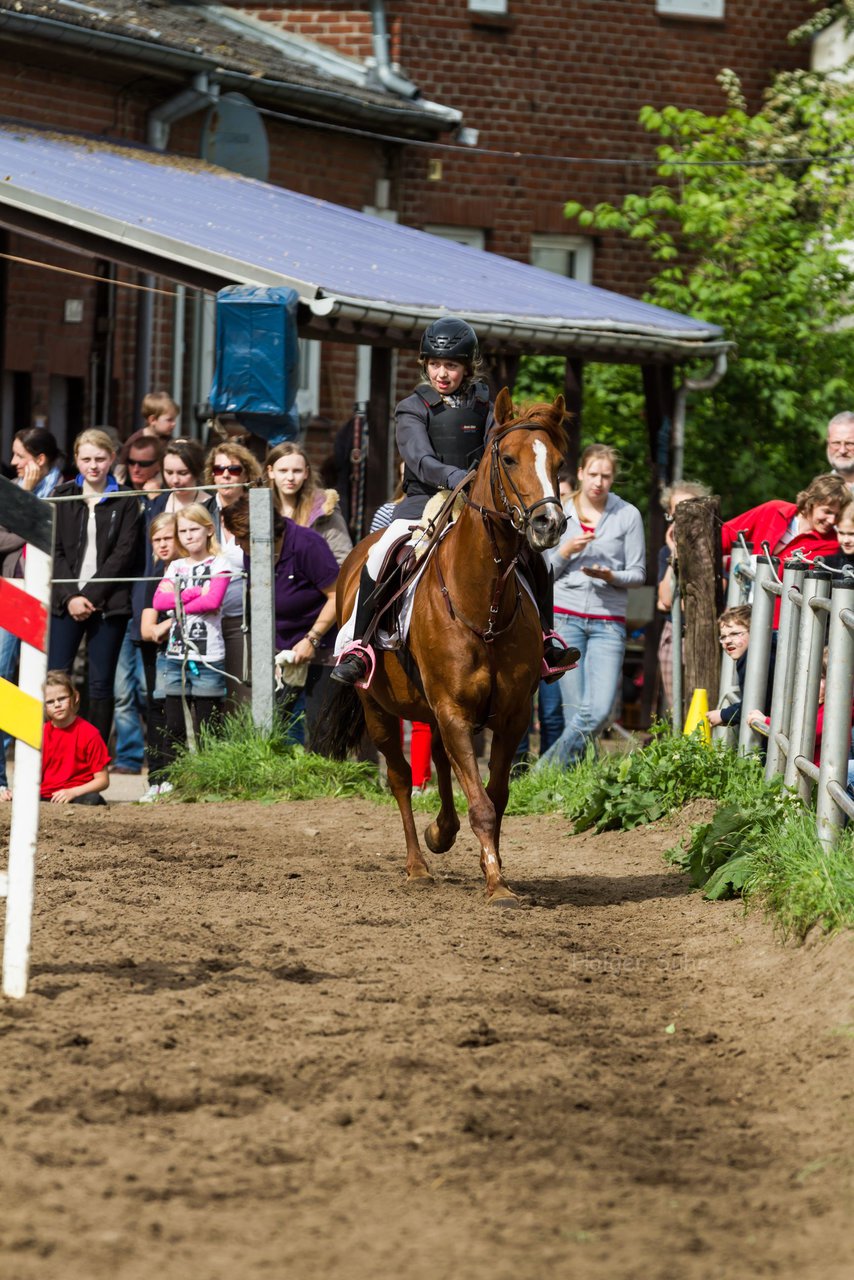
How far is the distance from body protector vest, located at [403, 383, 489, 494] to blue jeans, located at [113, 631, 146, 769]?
14.4 ft

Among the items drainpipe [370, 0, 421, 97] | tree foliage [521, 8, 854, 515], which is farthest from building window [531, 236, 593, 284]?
drainpipe [370, 0, 421, 97]

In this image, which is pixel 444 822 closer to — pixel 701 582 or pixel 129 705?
pixel 701 582

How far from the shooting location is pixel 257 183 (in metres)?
18.7

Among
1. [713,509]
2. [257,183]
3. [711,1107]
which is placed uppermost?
[257,183]

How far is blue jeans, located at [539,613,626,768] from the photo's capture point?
12664mm

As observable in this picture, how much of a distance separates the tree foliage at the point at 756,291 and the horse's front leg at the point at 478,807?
13.4 m

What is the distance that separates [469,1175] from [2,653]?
8715mm

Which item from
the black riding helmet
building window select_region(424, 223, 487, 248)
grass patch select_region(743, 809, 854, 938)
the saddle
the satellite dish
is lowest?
grass patch select_region(743, 809, 854, 938)

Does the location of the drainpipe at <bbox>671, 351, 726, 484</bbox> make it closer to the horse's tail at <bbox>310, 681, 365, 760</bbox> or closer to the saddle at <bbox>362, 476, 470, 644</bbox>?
the horse's tail at <bbox>310, 681, 365, 760</bbox>

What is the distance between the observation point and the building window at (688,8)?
79.0 feet

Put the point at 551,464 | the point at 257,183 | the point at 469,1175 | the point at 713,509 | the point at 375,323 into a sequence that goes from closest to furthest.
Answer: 1. the point at 469,1175
2. the point at 551,464
3. the point at 713,509
4. the point at 375,323
5. the point at 257,183

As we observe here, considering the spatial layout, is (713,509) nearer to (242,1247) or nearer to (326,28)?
(242,1247)

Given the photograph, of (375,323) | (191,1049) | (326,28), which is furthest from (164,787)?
(326,28)

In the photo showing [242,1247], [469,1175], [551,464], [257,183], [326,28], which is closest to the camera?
[242,1247]
